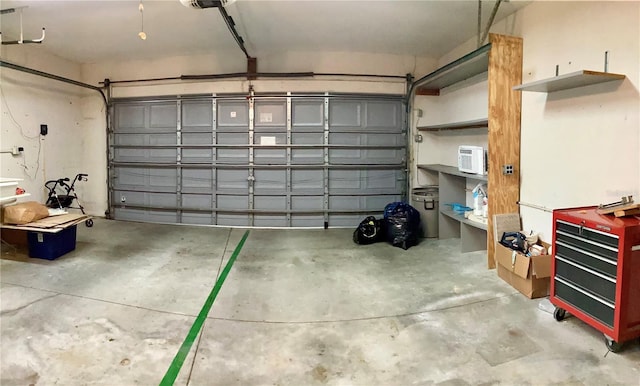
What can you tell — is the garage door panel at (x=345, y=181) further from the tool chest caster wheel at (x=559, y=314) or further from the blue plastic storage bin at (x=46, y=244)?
the blue plastic storage bin at (x=46, y=244)

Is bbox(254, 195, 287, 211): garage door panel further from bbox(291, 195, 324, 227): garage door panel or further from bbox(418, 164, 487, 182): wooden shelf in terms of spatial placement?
bbox(418, 164, 487, 182): wooden shelf

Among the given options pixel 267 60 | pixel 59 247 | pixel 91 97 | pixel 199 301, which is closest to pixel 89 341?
pixel 199 301

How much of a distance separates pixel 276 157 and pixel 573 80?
164 inches

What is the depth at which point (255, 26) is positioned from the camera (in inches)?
175

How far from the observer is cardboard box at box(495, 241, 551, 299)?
2902 millimetres

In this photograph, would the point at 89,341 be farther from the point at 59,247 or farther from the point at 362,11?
the point at 362,11

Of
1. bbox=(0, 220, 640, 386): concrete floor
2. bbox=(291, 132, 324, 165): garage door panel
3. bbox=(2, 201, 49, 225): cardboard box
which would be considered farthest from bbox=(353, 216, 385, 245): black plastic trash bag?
bbox=(2, 201, 49, 225): cardboard box

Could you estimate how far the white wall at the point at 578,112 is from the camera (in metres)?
2.53

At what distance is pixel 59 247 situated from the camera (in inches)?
160

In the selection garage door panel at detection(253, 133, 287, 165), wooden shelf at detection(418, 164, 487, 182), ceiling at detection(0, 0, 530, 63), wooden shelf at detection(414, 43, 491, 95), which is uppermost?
ceiling at detection(0, 0, 530, 63)

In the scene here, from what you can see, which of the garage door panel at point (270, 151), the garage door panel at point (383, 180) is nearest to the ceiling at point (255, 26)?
the garage door panel at point (270, 151)

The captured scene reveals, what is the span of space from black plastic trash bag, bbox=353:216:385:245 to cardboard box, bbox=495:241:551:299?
6.02 feet

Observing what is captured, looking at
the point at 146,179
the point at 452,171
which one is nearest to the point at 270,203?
the point at 146,179

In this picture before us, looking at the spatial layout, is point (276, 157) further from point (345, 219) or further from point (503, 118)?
point (503, 118)
